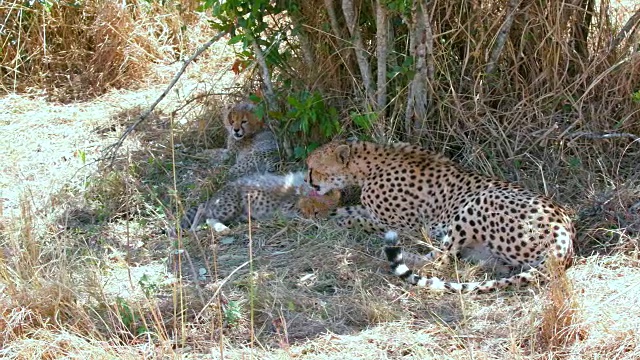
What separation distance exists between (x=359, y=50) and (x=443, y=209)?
1037mm

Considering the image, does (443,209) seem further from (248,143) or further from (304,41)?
(248,143)

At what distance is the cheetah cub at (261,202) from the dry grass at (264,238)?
0.50 feet

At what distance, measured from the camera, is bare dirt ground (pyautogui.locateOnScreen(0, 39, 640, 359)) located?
3.48 m

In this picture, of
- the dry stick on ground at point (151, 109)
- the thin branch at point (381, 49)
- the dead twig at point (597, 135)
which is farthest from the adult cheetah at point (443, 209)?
the dry stick on ground at point (151, 109)

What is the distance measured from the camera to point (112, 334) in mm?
3605

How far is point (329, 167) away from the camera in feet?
16.6

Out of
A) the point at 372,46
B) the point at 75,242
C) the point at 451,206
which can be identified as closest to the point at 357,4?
the point at 372,46

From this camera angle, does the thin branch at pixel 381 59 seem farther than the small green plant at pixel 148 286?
Yes

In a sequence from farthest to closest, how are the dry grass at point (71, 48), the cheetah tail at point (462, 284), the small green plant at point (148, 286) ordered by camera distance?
the dry grass at point (71, 48) < the cheetah tail at point (462, 284) < the small green plant at point (148, 286)

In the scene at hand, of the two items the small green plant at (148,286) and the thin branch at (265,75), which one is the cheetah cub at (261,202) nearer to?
the thin branch at (265,75)

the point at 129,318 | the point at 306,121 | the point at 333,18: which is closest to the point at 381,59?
the point at 333,18

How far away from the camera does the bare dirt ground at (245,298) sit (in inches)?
137

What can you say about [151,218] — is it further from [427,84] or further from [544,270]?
[544,270]

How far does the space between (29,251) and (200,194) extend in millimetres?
1449
